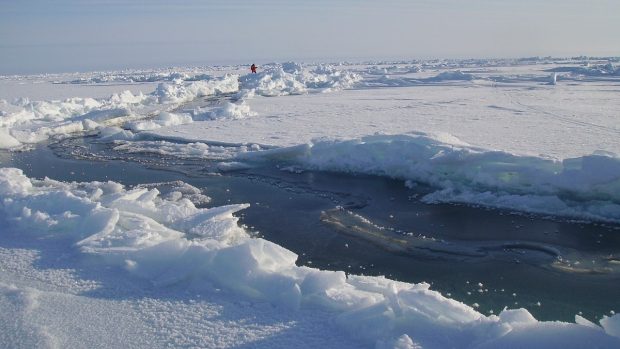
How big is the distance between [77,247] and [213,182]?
3.96 meters

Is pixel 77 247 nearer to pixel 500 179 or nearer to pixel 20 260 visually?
pixel 20 260

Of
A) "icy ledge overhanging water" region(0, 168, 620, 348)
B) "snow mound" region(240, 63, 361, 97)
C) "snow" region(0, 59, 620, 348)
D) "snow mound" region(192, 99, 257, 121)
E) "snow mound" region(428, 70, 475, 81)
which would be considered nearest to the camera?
"icy ledge overhanging water" region(0, 168, 620, 348)

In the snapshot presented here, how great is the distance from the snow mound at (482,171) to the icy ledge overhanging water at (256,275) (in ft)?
10.4

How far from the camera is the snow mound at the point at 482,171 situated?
19.1 feet

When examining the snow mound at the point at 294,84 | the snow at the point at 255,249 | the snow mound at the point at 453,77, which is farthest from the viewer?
the snow mound at the point at 453,77

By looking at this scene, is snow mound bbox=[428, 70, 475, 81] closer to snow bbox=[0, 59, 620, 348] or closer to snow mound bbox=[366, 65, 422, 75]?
snow mound bbox=[366, 65, 422, 75]

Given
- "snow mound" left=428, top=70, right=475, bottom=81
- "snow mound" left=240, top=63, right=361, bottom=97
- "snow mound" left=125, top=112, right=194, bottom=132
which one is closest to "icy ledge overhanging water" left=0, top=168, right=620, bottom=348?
"snow mound" left=125, top=112, right=194, bottom=132

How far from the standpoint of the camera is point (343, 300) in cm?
299

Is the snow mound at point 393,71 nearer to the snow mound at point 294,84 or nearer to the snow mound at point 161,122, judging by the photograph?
the snow mound at point 294,84

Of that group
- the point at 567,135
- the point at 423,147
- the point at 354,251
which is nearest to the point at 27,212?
the point at 354,251

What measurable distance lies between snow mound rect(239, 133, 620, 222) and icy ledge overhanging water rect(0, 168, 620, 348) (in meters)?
3.17

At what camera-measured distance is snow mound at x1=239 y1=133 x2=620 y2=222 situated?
5836 mm

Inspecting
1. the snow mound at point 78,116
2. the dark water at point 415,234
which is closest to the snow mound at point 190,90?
the snow mound at point 78,116

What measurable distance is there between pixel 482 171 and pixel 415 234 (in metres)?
2.01
